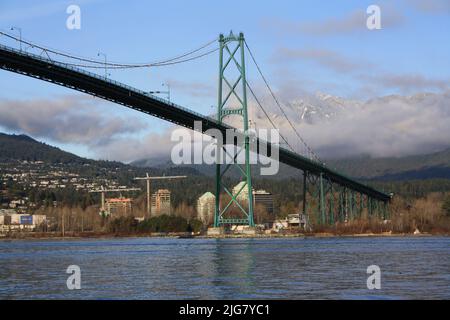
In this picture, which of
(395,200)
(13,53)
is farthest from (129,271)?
(395,200)

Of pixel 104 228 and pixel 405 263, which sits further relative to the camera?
pixel 104 228

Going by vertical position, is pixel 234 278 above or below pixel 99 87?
below

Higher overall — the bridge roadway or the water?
the bridge roadway

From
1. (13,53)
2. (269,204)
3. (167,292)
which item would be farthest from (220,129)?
(269,204)

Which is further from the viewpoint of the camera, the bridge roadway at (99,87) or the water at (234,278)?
the bridge roadway at (99,87)

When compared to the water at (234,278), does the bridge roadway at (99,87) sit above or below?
above

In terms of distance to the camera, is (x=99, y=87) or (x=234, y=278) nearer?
(x=234, y=278)

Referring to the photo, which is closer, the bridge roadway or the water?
the water
